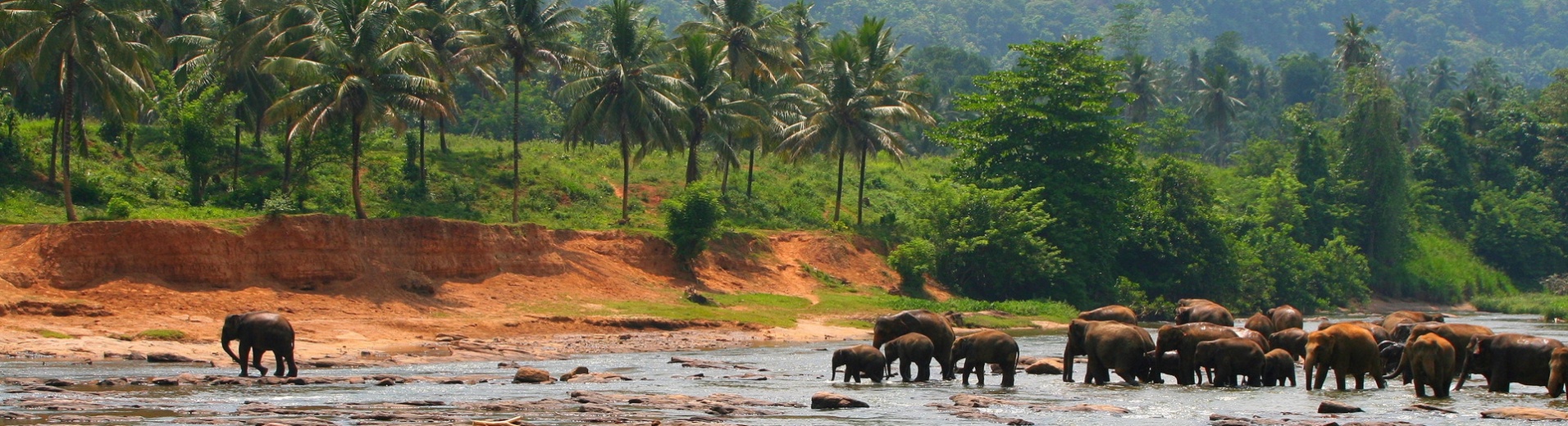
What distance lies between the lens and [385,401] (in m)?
22.5

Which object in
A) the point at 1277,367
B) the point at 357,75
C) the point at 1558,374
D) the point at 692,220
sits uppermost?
the point at 357,75

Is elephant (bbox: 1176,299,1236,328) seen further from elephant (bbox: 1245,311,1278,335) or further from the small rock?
the small rock

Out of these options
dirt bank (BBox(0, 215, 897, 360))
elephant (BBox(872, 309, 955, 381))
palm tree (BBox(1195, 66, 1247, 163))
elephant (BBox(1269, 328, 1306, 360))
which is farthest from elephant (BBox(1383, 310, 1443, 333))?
palm tree (BBox(1195, 66, 1247, 163))

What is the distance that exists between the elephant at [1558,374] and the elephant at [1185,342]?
5.40 metres

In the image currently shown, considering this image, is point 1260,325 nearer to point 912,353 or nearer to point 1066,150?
point 912,353

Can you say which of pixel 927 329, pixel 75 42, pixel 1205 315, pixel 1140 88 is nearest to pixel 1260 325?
pixel 1205 315

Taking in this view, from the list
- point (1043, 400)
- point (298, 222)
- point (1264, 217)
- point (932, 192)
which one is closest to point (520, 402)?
point (1043, 400)

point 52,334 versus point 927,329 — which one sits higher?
point 927,329

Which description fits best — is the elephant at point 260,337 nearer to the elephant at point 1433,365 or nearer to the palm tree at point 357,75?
the palm tree at point 357,75

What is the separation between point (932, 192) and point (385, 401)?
37848 mm

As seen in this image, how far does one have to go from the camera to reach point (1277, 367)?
2736cm

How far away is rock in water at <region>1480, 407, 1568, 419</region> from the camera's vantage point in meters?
A: 21.4

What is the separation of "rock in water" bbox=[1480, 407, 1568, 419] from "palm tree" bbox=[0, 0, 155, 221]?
105 feet

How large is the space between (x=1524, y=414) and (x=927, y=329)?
11017 millimetres
